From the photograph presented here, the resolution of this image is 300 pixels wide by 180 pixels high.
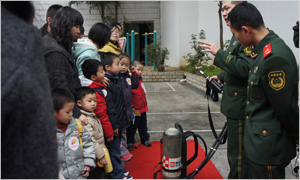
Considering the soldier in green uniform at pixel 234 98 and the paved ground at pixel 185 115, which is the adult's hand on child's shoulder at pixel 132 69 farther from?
the soldier in green uniform at pixel 234 98

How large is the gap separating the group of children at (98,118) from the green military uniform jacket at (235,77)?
3.23ft

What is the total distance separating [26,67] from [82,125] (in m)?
1.40

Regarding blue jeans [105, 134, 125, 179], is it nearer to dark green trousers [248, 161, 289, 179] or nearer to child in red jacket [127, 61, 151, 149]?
child in red jacket [127, 61, 151, 149]

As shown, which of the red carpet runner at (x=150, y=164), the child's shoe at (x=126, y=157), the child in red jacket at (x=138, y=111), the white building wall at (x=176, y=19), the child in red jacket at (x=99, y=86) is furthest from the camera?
the white building wall at (x=176, y=19)

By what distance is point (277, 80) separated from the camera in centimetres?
146

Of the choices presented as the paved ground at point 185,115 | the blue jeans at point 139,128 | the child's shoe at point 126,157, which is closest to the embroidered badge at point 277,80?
the paved ground at point 185,115

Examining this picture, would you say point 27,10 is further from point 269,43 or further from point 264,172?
point 264,172

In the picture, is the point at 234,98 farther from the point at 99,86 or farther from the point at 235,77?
the point at 99,86

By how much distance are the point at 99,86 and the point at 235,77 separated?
3.65ft

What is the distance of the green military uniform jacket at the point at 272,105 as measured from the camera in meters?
1.46

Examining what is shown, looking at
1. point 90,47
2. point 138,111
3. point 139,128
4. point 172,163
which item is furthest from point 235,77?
point 139,128

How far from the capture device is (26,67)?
0.53 metres

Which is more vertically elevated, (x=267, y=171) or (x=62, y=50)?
(x=62, y=50)

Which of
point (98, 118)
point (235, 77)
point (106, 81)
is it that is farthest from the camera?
point (106, 81)
